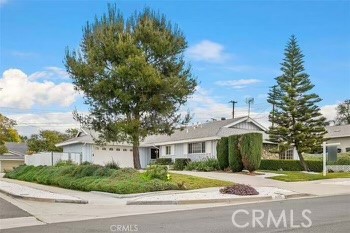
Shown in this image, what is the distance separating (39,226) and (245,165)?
19.7 meters

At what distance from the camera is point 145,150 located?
51469mm

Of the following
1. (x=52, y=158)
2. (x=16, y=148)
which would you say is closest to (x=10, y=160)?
(x=16, y=148)

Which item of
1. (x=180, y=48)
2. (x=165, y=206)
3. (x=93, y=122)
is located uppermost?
(x=180, y=48)

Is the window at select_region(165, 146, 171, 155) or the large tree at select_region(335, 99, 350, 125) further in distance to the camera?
the large tree at select_region(335, 99, 350, 125)

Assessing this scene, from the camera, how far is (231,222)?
10953 millimetres

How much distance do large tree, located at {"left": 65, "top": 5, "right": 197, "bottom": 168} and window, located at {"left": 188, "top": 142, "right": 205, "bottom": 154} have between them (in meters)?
15.2

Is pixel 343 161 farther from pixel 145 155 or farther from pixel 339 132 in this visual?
pixel 145 155

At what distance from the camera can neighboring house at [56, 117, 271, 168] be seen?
4169 cm

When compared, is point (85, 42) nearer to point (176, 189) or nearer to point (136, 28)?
point (136, 28)

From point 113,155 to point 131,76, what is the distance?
2308cm

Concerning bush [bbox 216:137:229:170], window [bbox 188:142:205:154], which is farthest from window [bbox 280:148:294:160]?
bush [bbox 216:137:229:170]

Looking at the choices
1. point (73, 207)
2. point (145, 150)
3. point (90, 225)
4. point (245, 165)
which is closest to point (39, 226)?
point (90, 225)

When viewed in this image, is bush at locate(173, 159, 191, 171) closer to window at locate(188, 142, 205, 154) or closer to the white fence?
window at locate(188, 142, 205, 154)

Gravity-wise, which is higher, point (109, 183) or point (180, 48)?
point (180, 48)
